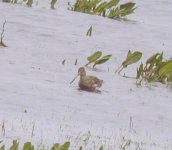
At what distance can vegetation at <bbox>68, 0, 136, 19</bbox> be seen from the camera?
10.1 metres

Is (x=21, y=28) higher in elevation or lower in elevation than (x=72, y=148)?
higher

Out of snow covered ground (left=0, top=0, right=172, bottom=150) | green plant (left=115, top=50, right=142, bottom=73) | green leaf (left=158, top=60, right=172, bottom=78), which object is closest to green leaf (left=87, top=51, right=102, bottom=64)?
snow covered ground (left=0, top=0, right=172, bottom=150)

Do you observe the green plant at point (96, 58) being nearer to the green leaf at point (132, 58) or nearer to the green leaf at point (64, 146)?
the green leaf at point (132, 58)

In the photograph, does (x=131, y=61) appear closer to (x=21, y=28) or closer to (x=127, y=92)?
(x=127, y=92)

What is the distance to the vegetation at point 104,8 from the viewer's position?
10070 mm

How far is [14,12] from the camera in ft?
31.0

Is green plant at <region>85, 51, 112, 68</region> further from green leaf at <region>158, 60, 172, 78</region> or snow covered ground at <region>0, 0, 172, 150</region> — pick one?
green leaf at <region>158, 60, 172, 78</region>

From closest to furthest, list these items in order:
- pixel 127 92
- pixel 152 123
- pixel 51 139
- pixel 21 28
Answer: pixel 51 139 < pixel 152 123 < pixel 127 92 < pixel 21 28

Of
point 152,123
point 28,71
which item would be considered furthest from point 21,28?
point 152,123

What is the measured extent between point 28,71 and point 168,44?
309 centimetres

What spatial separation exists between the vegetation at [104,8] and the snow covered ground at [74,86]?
235 mm

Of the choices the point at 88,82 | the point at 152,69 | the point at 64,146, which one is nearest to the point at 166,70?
the point at 152,69

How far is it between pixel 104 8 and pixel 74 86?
3.99 m

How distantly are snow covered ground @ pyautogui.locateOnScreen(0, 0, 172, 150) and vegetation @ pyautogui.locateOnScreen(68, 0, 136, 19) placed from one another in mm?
235
